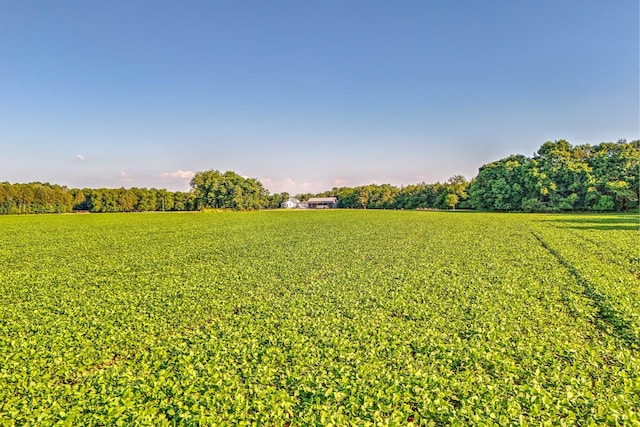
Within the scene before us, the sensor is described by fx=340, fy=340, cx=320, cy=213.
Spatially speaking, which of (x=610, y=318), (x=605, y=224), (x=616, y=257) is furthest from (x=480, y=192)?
(x=610, y=318)

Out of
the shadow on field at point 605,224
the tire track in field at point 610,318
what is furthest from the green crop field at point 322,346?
the shadow on field at point 605,224

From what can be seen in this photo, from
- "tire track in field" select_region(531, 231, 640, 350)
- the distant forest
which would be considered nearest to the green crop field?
"tire track in field" select_region(531, 231, 640, 350)

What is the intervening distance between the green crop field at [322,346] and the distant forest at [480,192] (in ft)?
198

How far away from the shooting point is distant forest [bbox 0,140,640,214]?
60.2 m

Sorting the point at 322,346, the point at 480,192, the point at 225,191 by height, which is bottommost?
the point at 322,346

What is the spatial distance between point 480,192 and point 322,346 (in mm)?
86111

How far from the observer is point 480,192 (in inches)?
3260

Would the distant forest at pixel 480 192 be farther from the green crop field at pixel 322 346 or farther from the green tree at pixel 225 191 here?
the green crop field at pixel 322 346

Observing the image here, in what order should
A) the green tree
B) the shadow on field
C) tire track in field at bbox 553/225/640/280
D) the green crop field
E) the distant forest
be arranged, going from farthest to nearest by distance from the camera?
the green tree < the distant forest < the shadow on field < tire track in field at bbox 553/225/640/280 < the green crop field

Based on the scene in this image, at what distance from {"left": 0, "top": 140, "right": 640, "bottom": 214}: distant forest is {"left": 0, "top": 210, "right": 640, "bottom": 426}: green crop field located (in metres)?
60.3

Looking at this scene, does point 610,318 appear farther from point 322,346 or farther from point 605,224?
point 605,224

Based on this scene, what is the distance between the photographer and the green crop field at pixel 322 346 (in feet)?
14.9

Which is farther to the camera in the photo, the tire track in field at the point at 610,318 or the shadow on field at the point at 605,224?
the shadow on field at the point at 605,224

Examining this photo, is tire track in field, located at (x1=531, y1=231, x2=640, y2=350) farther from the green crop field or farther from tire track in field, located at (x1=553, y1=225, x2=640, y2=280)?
tire track in field, located at (x1=553, y1=225, x2=640, y2=280)
